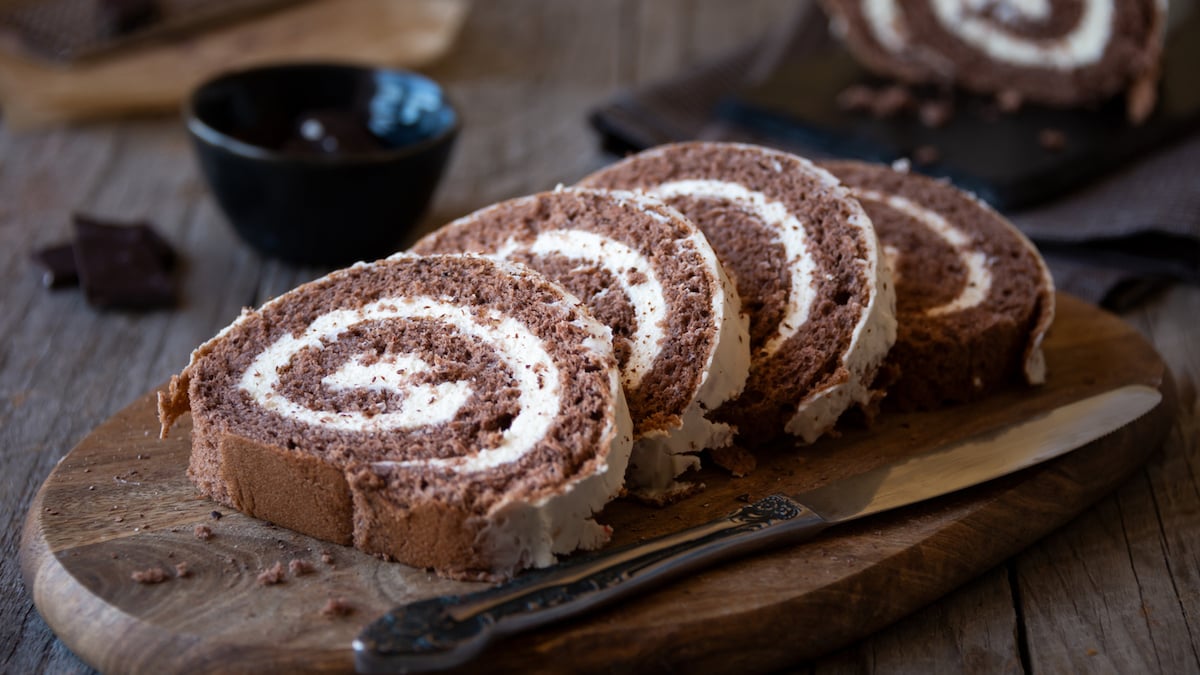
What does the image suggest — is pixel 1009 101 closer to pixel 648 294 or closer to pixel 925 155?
pixel 925 155

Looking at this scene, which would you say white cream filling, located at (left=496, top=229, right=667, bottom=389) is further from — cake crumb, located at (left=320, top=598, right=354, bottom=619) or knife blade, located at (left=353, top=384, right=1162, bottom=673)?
cake crumb, located at (left=320, top=598, right=354, bottom=619)

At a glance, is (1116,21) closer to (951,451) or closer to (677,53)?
(677,53)

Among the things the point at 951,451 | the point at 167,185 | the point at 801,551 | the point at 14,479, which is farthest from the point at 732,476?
the point at 167,185

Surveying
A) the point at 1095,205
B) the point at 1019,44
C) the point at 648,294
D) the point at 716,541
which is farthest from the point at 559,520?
the point at 1019,44

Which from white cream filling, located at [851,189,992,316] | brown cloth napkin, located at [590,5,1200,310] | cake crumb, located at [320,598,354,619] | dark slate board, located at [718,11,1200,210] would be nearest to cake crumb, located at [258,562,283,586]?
cake crumb, located at [320,598,354,619]

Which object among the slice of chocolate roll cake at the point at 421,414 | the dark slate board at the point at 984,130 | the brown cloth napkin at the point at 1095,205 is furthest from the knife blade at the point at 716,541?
the dark slate board at the point at 984,130
